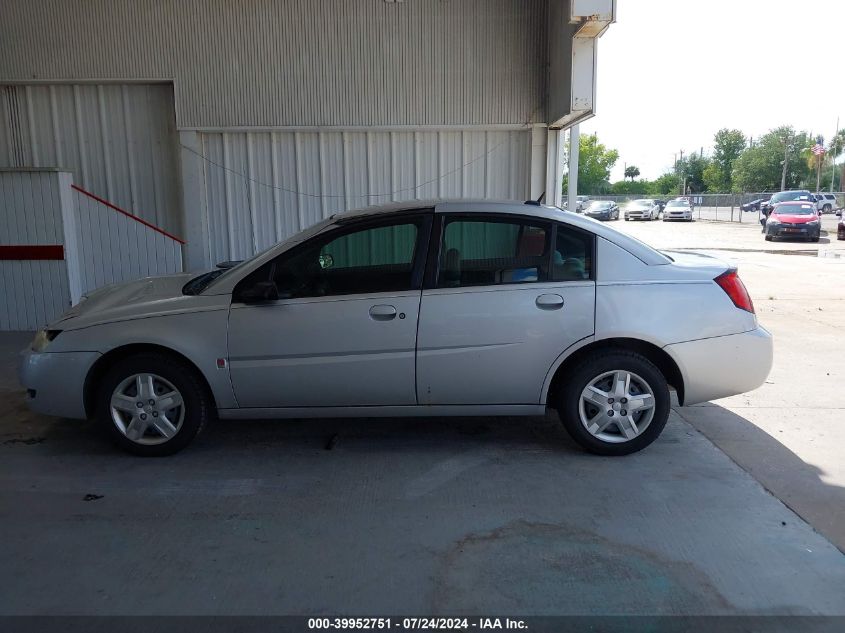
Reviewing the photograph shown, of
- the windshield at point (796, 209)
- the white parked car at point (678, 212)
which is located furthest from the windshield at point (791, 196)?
the white parked car at point (678, 212)

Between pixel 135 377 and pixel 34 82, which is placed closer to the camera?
pixel 135 377

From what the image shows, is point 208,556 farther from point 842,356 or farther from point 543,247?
point 842,356

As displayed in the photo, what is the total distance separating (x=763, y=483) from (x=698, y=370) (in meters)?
0.80

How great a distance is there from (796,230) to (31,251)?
84.2 feet

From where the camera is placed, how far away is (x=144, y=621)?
2922mm

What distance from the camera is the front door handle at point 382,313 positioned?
177 inches

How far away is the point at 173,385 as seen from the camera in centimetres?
456

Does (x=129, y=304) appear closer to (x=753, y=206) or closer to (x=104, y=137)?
(x=104, y=137)

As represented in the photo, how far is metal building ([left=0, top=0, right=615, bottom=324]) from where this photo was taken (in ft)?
29.8

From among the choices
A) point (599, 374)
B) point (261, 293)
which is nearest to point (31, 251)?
point (261, 293)

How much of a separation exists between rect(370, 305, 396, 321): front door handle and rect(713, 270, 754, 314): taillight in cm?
218

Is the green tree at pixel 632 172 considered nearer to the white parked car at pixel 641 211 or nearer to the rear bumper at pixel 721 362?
the white parked car at pixel 641 211

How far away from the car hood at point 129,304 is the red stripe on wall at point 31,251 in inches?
134

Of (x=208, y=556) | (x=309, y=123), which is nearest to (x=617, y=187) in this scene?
(x=309, y=123)
